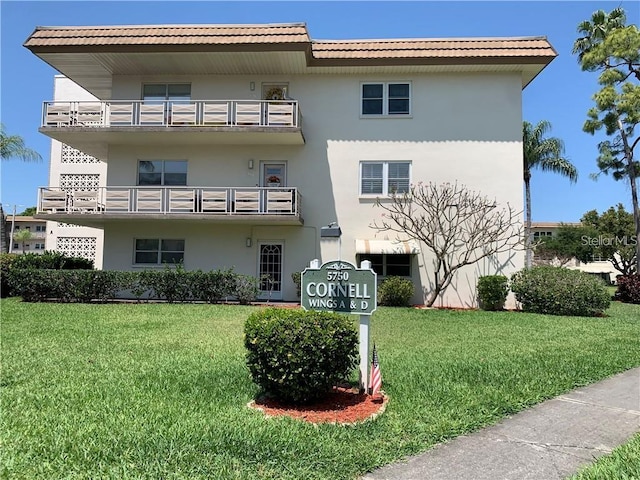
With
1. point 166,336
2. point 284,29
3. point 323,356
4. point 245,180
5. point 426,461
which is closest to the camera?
point 426,461

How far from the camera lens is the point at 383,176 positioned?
19094 mm

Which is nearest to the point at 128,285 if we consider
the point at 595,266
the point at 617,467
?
the point at 617,467

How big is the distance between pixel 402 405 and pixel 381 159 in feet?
47.8

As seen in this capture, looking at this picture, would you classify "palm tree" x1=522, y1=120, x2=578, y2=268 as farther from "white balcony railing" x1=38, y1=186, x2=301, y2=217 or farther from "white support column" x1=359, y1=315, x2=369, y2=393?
"white support column" x1=359, y1=315, x2=369, y2=393

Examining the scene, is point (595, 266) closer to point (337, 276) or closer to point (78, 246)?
point (78, 246)

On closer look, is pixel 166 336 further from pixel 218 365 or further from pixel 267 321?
pixel 267 321

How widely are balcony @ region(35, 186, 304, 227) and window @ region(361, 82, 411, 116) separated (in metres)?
5.03

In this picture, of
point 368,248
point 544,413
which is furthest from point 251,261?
point 544,413

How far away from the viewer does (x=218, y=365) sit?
745cm

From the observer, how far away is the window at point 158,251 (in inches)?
771

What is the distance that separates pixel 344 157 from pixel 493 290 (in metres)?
7.78

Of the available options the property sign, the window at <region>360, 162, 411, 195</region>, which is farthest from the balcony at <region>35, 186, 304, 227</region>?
the property sign

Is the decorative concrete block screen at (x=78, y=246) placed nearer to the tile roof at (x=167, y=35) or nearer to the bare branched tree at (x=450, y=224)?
the tile roof at (x=167, y=35)

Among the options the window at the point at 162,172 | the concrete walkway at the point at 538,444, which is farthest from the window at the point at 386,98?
the concrete walkway at the point at 538,444
